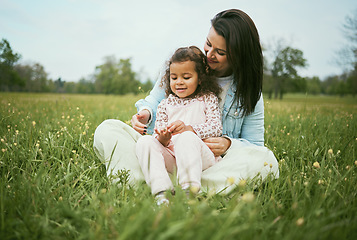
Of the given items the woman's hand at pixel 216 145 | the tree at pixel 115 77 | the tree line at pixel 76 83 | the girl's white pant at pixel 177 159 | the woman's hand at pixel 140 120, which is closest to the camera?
the girl's white pant at pixel 177 159

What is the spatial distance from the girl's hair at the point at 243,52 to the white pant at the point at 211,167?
0.64 metres

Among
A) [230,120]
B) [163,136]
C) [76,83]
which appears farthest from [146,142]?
[76,83]

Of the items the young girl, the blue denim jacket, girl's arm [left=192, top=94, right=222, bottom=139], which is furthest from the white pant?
the blue denim jacket

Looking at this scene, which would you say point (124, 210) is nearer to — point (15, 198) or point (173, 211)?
point (173, 211)

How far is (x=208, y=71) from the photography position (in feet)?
8.99

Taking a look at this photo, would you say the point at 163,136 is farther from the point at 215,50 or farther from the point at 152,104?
the point at 215,50

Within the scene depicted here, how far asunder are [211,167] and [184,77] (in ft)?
3.04

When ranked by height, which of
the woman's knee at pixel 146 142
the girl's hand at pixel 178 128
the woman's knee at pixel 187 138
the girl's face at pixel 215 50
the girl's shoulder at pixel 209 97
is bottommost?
the woman's knee at pixel 146 142

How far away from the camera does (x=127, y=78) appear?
2094 inches

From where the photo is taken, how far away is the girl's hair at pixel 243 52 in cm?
253

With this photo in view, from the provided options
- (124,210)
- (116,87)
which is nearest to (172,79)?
(124,210)

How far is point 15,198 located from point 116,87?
52.5 metres

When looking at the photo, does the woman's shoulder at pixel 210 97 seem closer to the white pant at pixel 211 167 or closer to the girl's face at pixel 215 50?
the girl's face at pixel 215 50

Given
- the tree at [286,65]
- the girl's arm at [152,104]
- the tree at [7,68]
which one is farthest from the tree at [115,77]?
the girl's arm at [152,104]
